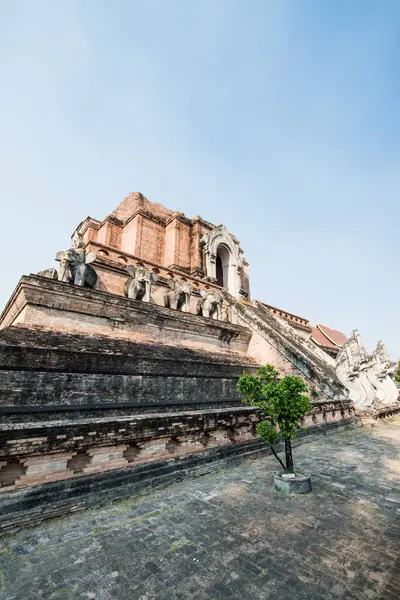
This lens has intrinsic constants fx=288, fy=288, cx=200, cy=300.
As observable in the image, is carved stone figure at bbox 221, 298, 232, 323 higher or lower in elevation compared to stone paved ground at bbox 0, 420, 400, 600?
higher

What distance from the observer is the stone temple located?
3.72 m

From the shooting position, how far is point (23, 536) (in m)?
3.10

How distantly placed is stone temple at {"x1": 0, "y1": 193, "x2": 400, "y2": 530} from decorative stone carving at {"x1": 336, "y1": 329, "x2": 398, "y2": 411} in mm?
52

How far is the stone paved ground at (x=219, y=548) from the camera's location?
92.9 inches

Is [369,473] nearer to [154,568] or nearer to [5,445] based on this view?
[154,568]

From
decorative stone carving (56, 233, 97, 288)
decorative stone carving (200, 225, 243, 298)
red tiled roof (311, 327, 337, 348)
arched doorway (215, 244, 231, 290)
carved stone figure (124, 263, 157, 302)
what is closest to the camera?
decorative stone carving (56, 233, 97, 288)

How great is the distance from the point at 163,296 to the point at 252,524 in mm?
9809

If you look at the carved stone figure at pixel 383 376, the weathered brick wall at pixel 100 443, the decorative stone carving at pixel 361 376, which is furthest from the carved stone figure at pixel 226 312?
the weathered brick wall at pixel 100 443

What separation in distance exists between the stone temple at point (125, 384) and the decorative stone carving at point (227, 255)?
446cm

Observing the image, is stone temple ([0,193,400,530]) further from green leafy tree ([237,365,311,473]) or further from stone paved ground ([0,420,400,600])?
green leafy tree ([237,365,311,473])

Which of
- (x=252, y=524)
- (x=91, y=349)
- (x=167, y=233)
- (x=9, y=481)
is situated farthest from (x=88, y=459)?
(x=167, y=233)

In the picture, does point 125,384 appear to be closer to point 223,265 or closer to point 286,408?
point 286,408

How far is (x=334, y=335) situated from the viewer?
27219 millimetres

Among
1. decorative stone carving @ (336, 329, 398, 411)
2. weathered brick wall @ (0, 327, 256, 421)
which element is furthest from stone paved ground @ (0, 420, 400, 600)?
decorative stone carving @ (336, 329, 398, 411)
